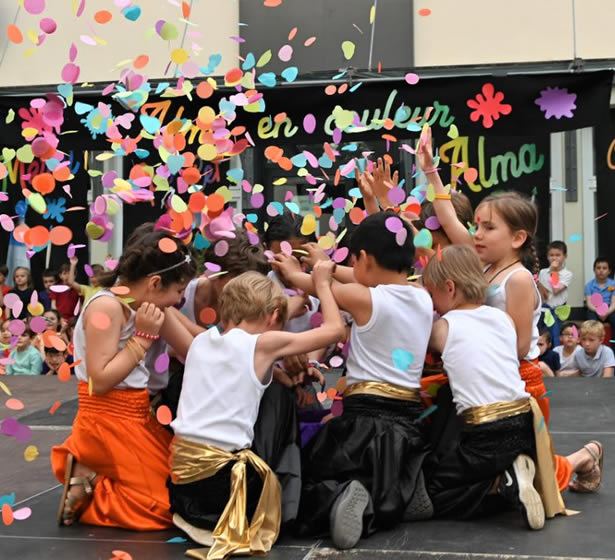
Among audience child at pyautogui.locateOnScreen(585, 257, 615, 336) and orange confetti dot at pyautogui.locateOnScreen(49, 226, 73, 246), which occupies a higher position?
orange confetti dot at pyautogui.locateOnScreen(49, 226, 73, 246)

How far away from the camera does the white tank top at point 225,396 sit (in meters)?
3.26

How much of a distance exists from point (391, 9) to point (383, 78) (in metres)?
2.24

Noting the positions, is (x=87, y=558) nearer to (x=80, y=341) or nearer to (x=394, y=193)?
(x=80, y=341)

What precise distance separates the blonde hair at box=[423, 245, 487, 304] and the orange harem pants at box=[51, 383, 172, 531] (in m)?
1.22

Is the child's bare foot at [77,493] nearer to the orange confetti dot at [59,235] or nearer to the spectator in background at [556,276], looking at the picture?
the orange confetti dot at [59,235]

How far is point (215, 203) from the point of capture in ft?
12.3

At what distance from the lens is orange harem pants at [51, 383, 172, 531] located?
3.53m

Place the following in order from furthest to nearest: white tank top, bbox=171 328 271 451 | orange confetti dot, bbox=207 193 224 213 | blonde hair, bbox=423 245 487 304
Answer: orange confetti dot, bbox=207 193 224 213 → blonde hair, bbox=423 245 487 304 → white tank top, bbox=171 328 271 451

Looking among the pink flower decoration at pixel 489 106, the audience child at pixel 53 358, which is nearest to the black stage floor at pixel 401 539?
the pink flower decoration at pixel 489 106

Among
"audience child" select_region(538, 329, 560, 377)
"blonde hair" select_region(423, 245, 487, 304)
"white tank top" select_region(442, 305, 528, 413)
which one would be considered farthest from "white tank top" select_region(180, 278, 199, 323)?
"audience child" select_region(538, 329, 560, 377)

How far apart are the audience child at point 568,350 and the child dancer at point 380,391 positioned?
15.7ft

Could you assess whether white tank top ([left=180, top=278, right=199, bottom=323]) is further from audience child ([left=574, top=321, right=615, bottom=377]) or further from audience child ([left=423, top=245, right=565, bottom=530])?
audience child ([left=574, top=321, right=615, bottom=377])

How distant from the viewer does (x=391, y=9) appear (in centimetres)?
946

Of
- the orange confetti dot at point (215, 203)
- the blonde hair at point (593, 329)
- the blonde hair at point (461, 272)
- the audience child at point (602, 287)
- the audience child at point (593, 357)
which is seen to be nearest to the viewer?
the blonde hair at point (461, 272)
